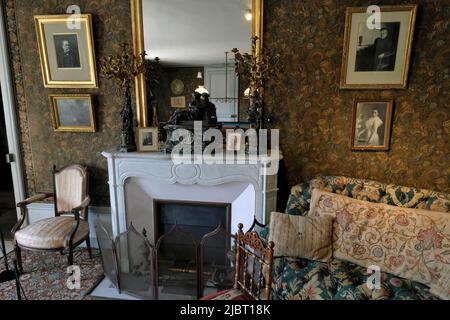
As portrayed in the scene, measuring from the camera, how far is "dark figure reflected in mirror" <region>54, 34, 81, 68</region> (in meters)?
2.68

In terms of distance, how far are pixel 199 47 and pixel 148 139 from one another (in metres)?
0.94

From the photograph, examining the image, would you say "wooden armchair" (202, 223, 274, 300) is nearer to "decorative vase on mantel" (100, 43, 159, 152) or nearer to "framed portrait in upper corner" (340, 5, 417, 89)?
"decorative vase on mantel" (100, 43, 159, 152)

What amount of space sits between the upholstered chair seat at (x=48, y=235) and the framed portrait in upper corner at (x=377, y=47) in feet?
8.72

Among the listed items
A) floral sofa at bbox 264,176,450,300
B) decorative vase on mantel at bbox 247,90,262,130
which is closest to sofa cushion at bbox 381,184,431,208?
floral sofa at bbox 264,176,450,300

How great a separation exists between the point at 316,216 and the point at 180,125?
1334 millimetres

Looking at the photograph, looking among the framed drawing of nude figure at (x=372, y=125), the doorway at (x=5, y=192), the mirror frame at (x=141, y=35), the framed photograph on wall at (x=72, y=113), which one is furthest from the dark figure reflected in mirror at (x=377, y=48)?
the doorway at (x=5, y=192)

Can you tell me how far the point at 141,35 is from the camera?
2.57 metres

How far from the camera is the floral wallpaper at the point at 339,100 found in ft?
7.43

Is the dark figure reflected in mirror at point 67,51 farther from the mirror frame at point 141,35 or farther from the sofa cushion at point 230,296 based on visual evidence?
the sofa cushion at point 230,296

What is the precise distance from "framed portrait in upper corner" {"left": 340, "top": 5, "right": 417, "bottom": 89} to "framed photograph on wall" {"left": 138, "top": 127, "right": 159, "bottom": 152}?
5.51ft

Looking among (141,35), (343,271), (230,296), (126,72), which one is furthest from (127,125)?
(343,271)

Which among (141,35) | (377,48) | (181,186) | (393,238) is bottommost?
(393,238)

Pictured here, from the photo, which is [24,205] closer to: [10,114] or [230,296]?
[10,114]

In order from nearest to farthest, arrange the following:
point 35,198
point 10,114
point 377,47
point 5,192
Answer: point 377,47 < point 35,198 < point 10,114 < point 5,192
